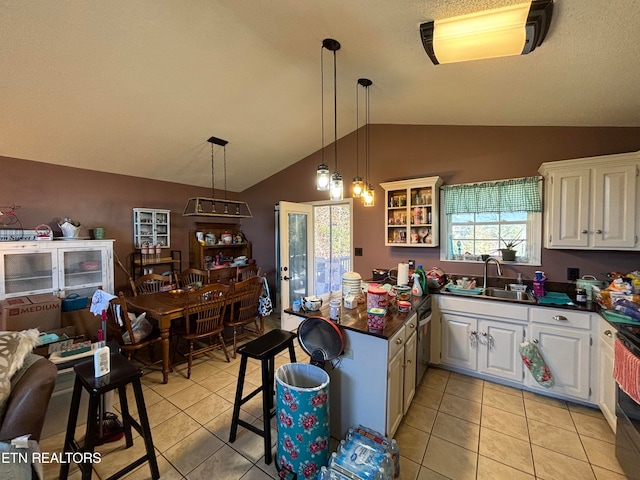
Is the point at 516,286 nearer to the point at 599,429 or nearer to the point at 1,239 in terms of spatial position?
the point at 599,429

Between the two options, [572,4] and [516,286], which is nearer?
[572,4]

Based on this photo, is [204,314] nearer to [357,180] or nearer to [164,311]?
[164,311]

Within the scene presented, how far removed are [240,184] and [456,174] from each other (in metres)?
3.55

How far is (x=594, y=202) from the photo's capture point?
92.4 inches

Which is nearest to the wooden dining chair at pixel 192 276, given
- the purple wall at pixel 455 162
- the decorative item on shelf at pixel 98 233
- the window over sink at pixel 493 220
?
the decorative item on shelf at pixel 98 233

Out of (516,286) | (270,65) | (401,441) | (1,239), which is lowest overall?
(401,441)

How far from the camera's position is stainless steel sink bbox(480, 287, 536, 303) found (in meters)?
2.56

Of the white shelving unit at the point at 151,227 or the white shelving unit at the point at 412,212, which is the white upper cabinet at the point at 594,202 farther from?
the white shelving unit at the point at 151,227

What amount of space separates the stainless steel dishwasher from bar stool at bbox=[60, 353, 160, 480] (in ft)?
6.62

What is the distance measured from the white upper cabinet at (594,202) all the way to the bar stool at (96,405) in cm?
351

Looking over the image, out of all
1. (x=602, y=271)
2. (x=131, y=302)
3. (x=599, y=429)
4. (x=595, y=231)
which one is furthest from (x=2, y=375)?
(x=602, y=271)

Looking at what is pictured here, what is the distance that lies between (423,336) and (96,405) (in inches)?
94.4

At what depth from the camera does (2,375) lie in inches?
54.6

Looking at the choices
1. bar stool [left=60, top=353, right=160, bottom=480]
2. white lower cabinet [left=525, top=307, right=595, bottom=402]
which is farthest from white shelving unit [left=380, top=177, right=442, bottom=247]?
bar stool [left=60, top=353, right=160, bottom=480]
